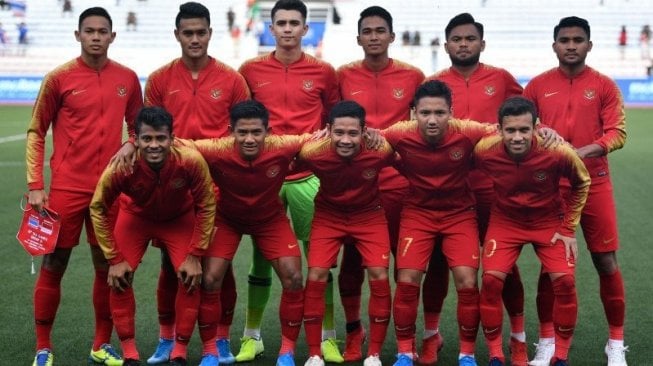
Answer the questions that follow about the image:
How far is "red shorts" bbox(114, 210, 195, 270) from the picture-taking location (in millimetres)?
6059

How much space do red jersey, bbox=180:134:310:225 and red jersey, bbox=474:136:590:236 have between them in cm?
114

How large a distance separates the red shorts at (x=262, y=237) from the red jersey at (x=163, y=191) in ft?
0.71

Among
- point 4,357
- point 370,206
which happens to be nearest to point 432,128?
point 370,206

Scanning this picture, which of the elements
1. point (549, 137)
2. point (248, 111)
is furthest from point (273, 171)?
point (549, 137)

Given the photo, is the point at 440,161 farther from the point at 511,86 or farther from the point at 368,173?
the point at 511,86

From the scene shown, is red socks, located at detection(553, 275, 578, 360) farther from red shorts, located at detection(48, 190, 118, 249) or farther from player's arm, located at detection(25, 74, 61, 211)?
player's arm, located at detection(25, 74, 61, 211)

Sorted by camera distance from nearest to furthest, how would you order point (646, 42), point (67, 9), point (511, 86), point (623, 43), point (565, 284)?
point (565, 284)
point (511, 86)
point (646, 42)
point (623, 43)
point (67, 9)

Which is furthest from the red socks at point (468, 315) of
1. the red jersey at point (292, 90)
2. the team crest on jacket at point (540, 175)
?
the red jersey at point (292, 90)

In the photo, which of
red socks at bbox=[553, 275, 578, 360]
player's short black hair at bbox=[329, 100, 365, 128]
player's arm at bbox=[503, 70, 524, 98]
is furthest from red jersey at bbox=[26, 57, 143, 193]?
red socks at bbox=[553, 275, 578, 360]

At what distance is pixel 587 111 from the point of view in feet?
20.5

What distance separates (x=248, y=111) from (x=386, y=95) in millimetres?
1102

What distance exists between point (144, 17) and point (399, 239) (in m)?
35.3

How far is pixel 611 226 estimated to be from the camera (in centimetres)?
619

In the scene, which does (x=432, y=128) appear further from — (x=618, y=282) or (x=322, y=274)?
(x=618, y=282)
